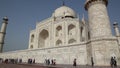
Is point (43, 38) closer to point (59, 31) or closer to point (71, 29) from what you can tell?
point (59, 31)

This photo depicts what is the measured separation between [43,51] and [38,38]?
39.9 ft

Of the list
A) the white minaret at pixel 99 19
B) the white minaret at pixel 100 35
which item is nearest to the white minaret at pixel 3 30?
the white minaret at pixel 100 35

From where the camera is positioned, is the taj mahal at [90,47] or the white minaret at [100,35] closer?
the white minaret at [100,35]

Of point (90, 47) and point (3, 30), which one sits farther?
point (3, 30)

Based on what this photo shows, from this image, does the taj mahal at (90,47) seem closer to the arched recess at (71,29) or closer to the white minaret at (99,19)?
the white minaret at (99,19)

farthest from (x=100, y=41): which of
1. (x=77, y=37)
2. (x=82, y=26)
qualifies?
(x=82, y=26)

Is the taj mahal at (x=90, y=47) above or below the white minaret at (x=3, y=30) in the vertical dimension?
below

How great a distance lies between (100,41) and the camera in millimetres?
8422

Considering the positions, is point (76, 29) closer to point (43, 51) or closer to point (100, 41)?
point (43, 51)

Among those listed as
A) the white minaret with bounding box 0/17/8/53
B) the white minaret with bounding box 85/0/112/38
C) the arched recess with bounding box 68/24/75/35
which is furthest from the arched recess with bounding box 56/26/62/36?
the white minaret with bounding box 85/0/112/38

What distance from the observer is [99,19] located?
919 centimetres

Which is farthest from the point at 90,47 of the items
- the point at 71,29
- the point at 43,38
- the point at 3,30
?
the point at 3,30

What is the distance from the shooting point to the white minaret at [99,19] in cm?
893

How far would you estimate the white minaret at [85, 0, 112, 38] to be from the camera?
8930mm
